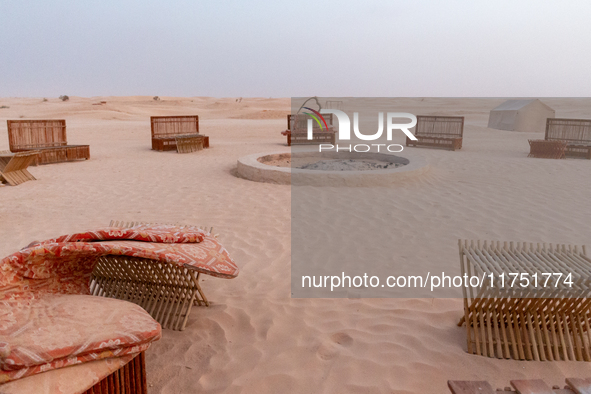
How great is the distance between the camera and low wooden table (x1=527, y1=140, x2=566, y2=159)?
13.9 metres

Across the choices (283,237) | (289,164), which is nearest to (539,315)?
(283,237)

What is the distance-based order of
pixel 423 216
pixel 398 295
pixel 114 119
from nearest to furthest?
pixel 398 295 → pixel 423 216 → pixel 114 119

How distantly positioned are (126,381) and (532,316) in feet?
9.52

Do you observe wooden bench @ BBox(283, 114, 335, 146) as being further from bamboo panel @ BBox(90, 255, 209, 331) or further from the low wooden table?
bamboo panel @ BBox(90, 255, 209, 331)

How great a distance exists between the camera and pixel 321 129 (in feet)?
59.3

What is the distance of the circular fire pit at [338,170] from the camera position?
9375mm

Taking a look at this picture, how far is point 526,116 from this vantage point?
79.1 ft

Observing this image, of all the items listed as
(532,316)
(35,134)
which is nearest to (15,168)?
(35,134)

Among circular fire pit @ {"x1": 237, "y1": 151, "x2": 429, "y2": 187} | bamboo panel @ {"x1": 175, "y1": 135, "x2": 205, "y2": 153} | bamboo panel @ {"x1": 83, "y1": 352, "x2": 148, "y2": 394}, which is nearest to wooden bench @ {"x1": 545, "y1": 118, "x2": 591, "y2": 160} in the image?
circular fire pit @ {"x1": 237, "y1": 151, "x2": 429, "y2": 187}

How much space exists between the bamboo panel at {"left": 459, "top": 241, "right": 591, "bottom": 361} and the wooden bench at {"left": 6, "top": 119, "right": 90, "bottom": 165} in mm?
12531

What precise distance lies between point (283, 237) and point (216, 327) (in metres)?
2.57

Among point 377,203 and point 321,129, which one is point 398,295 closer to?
point 377,203

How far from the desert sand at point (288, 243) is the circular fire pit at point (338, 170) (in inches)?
14.1

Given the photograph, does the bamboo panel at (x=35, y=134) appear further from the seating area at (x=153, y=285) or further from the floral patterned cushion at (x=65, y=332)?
the floral patterned cushion at (x=65, y=332)
